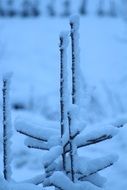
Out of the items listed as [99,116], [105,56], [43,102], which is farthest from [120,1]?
[99,116]

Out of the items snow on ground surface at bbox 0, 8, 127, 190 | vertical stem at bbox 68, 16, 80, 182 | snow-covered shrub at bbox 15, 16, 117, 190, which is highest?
vertical stem at bbox 68, 16, 80, 182

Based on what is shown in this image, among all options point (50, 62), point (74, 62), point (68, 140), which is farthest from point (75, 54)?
point (50, 62)

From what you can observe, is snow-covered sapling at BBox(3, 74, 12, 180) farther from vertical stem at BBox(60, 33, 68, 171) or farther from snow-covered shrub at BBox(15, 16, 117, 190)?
vertical stem at BBox(60, 33, 68, 171)

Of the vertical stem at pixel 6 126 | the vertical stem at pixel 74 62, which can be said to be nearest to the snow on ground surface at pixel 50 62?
the vertical stem at pixel 6 126

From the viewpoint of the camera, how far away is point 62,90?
1269 mm

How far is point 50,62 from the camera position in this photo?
954 centimetres

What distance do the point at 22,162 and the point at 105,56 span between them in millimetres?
7457

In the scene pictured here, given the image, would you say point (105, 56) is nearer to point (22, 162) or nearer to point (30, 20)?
point (30, 20)

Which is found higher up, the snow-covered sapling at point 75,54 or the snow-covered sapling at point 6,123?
the snow-covered sapling at point 75,54

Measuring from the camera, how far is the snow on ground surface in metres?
6.30

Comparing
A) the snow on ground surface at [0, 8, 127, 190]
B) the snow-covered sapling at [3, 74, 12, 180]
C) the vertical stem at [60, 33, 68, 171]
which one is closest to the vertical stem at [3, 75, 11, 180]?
the snow-covered sapling at [3, 74, 12, 180]

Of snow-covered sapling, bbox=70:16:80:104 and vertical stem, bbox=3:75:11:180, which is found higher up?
snow-covered sapling, bbox=70:16:80:104

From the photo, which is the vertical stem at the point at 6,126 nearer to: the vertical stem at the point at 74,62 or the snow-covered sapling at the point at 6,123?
the snow-covered sapling at the point at 6,123

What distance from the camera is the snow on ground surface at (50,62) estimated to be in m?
A: 6.30
